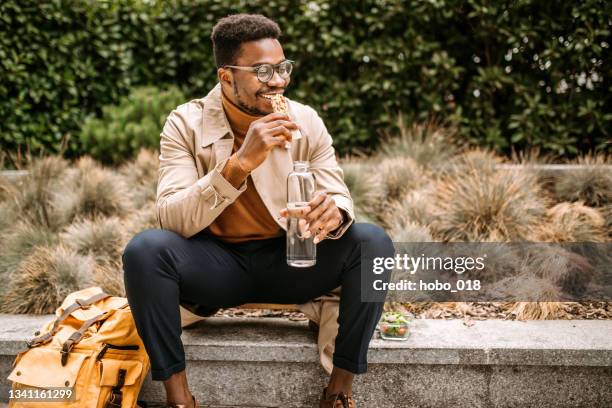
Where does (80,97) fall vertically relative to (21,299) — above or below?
above

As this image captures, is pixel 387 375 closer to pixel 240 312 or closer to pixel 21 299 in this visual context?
pixel 240 312

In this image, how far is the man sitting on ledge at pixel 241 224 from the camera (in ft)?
8.75

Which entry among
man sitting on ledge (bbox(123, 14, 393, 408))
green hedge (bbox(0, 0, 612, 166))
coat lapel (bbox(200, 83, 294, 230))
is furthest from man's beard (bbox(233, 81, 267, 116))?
green hedge (bbox(0, 0, 612, 166))

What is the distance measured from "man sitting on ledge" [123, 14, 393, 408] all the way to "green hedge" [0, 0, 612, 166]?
10.2 feet

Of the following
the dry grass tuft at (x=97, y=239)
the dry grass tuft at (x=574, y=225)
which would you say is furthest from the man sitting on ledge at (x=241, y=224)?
the dry grass tuft at (x=574, y=225)

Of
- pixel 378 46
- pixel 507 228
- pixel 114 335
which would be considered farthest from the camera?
pixel 378 46

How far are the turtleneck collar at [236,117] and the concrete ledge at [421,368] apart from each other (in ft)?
3.39

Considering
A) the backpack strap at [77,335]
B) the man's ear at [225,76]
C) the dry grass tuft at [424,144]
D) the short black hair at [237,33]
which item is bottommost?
the backpack strap at [77,335]

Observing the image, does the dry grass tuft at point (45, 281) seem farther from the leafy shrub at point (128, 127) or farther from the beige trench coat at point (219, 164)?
the leafy shrub at point (128, 127)

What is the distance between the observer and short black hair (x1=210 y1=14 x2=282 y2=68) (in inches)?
119

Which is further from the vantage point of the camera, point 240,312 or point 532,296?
point 240,312

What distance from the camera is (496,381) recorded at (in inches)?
120

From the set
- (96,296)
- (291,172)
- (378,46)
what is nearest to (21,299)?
(96,296)

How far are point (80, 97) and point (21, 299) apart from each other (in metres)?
3.38
